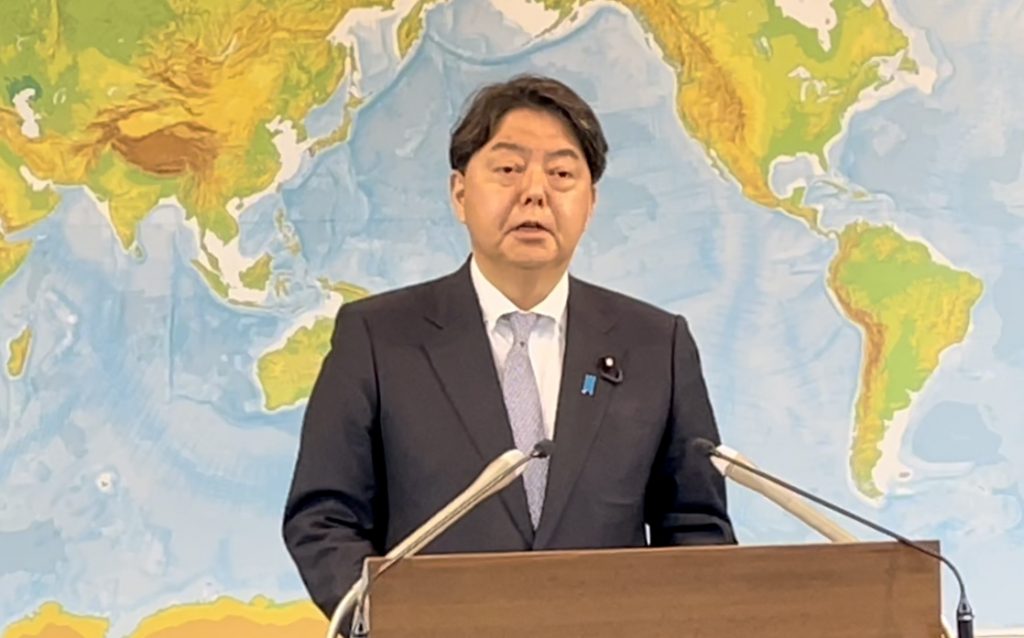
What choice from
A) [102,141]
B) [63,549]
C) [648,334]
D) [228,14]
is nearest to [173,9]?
[228,14]

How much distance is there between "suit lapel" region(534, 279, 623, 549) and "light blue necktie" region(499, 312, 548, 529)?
0.02 metres

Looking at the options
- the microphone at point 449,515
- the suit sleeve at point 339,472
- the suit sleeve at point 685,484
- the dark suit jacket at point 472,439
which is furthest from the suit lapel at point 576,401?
the microphone at point 449,515

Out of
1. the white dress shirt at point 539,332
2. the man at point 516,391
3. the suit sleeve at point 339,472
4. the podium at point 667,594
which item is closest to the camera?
the podium at point 667,594

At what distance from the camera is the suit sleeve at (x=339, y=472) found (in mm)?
1642

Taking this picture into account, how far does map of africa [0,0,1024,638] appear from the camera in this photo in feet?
8.37

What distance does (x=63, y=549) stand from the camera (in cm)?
253

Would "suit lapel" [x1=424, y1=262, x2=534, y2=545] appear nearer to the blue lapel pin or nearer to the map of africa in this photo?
the blue lapel pin

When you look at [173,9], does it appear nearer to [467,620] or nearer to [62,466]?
[62,466]

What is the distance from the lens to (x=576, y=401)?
1.80m

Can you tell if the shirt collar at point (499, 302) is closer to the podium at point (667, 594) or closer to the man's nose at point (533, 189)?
the man's nose at point (533, 189)

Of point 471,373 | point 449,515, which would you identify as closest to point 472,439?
point 471,373

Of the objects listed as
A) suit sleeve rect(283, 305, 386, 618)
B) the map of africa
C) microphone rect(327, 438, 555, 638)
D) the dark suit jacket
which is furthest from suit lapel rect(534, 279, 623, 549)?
the map of africa

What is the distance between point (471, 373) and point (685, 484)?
35 centimetres

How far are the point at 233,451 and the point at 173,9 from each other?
90 centimetres
